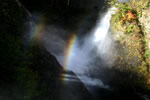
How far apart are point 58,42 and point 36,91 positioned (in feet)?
31.8

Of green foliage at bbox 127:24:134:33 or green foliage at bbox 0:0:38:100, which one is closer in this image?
green foliage at bbox 0:0:38:100

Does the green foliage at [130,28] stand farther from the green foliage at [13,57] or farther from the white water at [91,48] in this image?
the green foliage at [13,57]

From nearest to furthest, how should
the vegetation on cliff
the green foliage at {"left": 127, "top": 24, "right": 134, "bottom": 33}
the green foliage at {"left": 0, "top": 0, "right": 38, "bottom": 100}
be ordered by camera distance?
the green foliage at {"left": 0, "top": 0, "right": 38, "bottom": 100} → the vegetation on cliff → the green foliage at {"left": 127, "top": 24, "right": 134, "bottom": 33}

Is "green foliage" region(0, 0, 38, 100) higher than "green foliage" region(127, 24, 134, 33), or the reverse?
"green foliage" region(127, 24, 134, 33)

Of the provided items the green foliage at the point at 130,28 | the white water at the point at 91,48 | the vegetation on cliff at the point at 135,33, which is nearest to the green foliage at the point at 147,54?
the vegetation on cliff at the point at 135,33

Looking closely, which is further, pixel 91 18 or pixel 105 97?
pixel 91 18

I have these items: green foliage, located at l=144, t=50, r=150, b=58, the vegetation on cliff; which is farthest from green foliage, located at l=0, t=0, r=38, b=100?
green foliage, located at l=144, t=50, r=150, b=58

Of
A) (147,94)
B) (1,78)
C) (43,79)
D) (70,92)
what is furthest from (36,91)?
(147,94)

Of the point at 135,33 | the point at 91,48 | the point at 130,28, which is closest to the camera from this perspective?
the point at 135,33

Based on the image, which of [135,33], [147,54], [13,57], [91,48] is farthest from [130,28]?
[13,57]

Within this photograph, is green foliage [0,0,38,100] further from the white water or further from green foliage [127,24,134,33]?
green foliage [127,24,134,33]

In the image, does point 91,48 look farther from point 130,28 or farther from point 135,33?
point 135,33

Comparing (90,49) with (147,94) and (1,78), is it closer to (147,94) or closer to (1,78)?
(147,94)

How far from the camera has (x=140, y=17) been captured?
902 centimetres
